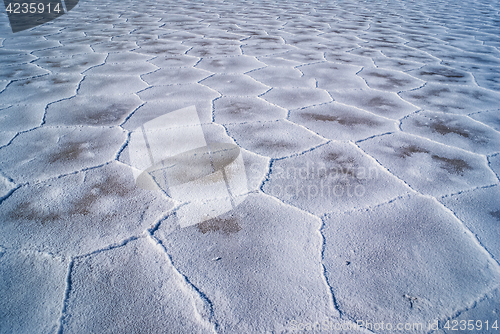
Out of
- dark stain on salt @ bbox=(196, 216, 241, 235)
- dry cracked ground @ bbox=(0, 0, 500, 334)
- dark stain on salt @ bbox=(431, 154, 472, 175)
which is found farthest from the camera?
dark stain on salt @ bbox=(431, 154, 472, 175)

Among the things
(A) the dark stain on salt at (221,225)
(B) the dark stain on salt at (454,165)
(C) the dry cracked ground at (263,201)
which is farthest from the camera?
(B) the dark stain on salt at (454,165)

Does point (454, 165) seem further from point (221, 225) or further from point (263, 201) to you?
point (221, 225)

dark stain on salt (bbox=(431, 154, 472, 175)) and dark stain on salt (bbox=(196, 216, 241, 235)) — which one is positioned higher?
dark stain on salt (bbox=(431, 154, 472, 175))

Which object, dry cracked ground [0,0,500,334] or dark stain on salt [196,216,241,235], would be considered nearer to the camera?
dry cracked ground [0,0,500,334]


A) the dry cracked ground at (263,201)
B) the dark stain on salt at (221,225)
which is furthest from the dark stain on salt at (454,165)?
the dark stain on salt at (221,225)

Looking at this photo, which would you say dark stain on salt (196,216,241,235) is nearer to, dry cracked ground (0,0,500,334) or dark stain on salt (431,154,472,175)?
dry cracked ground (0,0,500,334)

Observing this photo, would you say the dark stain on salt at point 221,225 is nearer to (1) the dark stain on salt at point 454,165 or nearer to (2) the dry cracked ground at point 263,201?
(2) the dry cracked ground at point 263,201

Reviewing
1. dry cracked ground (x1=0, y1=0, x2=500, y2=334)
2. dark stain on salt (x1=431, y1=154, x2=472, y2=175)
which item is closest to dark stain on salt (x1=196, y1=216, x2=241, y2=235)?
dry cracked ground (x1=0, y1=0, x2=500, y2=334)

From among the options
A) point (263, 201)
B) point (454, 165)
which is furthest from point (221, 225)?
point (454, 165)
